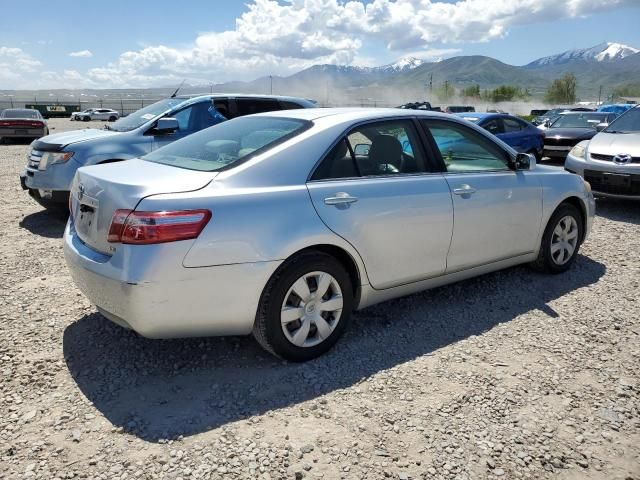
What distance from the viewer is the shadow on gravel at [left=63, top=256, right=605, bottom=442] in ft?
9.34

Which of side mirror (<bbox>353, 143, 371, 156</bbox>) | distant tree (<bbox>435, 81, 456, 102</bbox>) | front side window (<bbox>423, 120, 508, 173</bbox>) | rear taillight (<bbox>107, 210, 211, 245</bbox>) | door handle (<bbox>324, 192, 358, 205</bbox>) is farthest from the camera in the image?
distant tree (<bbox>435, 81, 456, 102</bbox>)

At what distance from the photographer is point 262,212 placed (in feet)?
9.75

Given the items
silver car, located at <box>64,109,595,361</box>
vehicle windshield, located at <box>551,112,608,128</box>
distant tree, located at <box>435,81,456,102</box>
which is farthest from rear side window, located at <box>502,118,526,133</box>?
distant tree, located at <box>435,81,456,102</box>

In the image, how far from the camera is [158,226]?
2732 mm

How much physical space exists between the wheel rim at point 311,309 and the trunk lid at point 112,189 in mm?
849

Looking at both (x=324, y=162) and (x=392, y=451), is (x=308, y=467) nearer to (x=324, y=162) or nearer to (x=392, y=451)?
(x=392, y=451)

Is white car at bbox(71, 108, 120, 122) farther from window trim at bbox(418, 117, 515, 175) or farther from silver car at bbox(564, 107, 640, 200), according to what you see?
window trim at bbox(418, 117, 515, 175)

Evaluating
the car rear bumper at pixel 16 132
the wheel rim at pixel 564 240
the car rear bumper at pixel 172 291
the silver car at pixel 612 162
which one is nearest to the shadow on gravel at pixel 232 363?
the car rear bumper at pixel 172 291

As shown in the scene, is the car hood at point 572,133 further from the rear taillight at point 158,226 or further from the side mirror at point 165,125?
the rear taillight at point 158,226

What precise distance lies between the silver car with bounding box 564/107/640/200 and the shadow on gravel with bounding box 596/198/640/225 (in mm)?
325

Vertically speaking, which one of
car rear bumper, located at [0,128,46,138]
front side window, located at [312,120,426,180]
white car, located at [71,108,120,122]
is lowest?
white car, located at [71,108,120,122]

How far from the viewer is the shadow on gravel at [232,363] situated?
9.34ft

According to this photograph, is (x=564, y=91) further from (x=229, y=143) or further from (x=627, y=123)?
(x=229, y=143)

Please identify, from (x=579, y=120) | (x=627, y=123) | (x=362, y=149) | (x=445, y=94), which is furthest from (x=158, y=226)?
(x=445, y=94)
